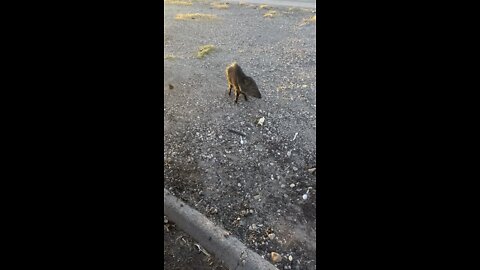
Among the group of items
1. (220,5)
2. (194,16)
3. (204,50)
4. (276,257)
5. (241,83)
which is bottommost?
(276,257)

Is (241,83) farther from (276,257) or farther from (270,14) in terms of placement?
(270,14)

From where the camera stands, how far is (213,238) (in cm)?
300

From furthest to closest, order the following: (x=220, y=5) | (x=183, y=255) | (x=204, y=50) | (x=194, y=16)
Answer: (x=220, y=5), (x=194, y=16), (x=204, y=50), (x=183, y=255)

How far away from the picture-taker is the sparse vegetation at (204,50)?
764 centimetres

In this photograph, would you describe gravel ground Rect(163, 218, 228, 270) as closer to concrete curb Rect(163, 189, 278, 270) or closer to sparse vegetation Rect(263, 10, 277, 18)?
concrete curb Rect(163, 189, 278, 270)

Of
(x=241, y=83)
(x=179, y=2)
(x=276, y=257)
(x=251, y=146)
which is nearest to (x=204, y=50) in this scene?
(x=241, y=83)

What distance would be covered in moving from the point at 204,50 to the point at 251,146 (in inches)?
158

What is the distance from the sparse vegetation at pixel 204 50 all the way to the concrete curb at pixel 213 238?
462 centimetres
